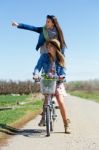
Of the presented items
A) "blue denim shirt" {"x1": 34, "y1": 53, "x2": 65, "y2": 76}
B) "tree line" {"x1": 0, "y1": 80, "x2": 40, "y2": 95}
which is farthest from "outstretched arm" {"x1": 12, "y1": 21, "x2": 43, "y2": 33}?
"tree line" {"x1": 0, "y1": 80, "x2": 40, "y2": 95}

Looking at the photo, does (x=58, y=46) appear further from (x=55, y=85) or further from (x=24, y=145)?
(x=24, y=145)

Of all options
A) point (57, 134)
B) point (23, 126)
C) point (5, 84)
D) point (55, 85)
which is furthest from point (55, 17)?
point (5, 84)

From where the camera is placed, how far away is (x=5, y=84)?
378 feet

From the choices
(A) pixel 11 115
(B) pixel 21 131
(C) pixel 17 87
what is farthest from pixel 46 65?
(C) pixel 17 87

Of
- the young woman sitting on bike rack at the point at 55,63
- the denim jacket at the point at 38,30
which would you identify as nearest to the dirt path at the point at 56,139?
the young woman sitting on bike rack at the point at 55,63

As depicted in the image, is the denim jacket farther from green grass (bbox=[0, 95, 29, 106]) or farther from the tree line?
the tree line

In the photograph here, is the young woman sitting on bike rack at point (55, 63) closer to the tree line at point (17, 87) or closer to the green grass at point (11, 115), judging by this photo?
the green grass at point (11, 115)

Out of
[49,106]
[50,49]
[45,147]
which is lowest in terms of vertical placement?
[45,147]

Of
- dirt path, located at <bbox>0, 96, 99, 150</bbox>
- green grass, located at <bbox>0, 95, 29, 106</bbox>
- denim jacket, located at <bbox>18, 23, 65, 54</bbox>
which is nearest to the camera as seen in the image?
dirt path, located at <bbox>0, 96, 99, 150</bbox>

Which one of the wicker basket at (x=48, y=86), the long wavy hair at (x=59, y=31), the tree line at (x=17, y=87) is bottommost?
the wicker basket at (x=48, y=86)

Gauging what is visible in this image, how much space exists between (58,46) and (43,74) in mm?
639

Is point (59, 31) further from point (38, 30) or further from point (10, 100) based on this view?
point (10, 100)

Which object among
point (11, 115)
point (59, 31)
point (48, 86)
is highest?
point (59, 31)

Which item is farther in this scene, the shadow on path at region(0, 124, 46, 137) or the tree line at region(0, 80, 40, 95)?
the tree line at region(0, 80, 40, 95)
